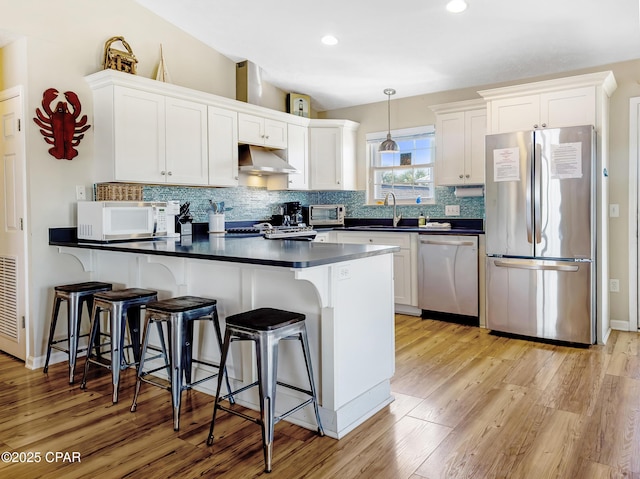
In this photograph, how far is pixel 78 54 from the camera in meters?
3.51

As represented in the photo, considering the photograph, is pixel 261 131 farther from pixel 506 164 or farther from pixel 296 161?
pixel 506 164

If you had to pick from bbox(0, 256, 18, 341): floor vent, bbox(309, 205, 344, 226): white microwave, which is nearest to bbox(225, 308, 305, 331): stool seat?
bbox(0, 256, 18, 341): floor vent

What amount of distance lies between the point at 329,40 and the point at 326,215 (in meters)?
2.12

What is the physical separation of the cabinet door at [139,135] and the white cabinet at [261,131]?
0.92m

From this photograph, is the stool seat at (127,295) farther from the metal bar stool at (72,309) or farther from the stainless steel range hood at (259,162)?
the stainless steel range hood at (259,162)

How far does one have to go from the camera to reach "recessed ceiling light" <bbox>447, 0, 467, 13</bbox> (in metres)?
3.30

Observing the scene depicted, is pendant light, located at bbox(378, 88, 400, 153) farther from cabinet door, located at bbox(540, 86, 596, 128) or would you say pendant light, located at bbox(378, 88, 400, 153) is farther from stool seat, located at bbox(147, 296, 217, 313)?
stool seat, located at bbox(147, 296, 217, 313)

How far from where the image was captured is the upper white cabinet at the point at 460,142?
Answer: 4.54 m

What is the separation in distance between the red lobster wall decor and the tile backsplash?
29.2 inches

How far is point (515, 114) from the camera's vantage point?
4.04 meters

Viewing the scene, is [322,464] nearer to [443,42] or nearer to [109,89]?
[109,89]

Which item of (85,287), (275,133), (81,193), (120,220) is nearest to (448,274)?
(275,133)

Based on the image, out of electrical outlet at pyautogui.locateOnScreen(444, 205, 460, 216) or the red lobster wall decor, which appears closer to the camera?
the red lobster wall decor

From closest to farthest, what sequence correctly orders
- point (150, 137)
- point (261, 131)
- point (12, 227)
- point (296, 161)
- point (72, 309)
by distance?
point (72, 309), point (12, 227), point (150, 137), point (261, 131), point (296, 161)
